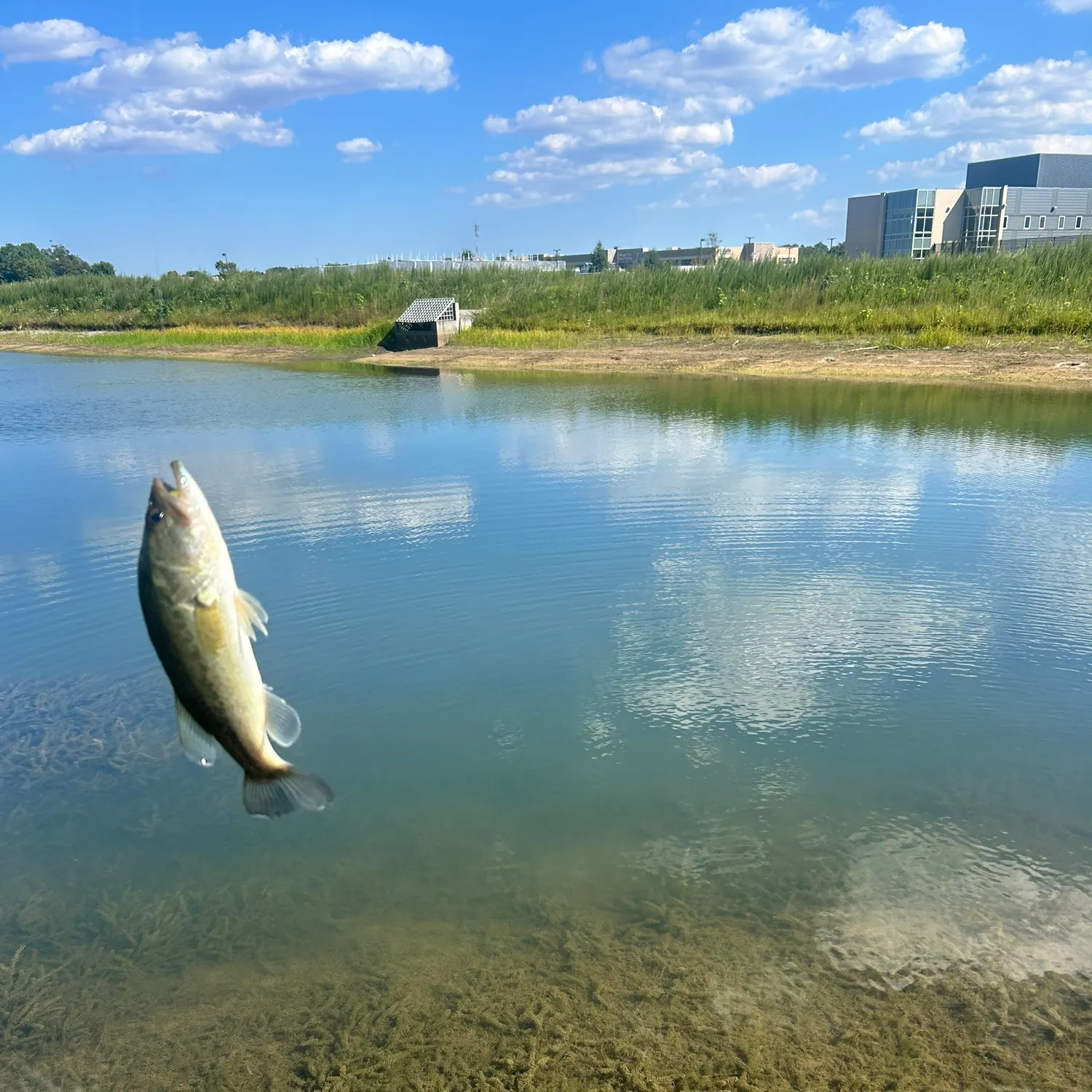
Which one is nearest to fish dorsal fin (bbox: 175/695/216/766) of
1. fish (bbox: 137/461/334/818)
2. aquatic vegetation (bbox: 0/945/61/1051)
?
fish (bbox: 137/461/334/818)

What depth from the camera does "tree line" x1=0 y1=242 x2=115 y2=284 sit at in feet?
317

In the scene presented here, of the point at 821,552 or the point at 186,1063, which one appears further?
the point at 821,552

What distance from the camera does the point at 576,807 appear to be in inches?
229

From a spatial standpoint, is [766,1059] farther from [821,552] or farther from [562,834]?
[821,552]

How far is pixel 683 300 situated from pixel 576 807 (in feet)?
99.8

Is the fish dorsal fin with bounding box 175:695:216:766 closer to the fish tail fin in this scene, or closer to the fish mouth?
the fish tail fin

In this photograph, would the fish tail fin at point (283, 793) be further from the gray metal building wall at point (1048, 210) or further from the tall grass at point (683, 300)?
the gray metal building wall at point (1048, 210)

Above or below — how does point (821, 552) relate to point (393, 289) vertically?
Result: below

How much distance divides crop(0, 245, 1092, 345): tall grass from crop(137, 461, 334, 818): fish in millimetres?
26326

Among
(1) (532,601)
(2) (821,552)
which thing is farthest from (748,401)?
(1) (532,601)

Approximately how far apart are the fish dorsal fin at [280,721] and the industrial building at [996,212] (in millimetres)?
66919

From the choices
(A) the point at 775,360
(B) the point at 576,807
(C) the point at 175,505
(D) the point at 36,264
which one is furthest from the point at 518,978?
(D) the point at 36,264

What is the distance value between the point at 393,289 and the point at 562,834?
38786 mm

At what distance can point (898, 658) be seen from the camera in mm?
7797
